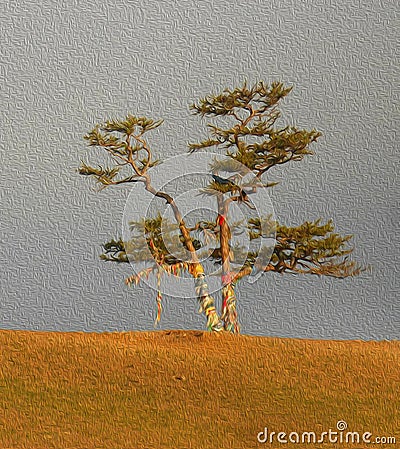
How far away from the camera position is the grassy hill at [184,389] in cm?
1042

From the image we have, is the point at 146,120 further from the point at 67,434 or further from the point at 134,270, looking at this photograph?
the point at 67,434

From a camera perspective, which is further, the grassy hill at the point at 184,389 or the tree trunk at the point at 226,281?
the tree trunk at the point at 226,281

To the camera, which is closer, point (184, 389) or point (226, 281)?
point (184, 389)

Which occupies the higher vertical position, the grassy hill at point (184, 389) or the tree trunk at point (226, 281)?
the tree trunk at point (226, 281)

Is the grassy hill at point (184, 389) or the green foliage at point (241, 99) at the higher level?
the green foliage at point (241, 99)

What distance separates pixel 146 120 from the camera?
13.1m

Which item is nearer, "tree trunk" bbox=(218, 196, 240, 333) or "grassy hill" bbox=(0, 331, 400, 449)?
"grassy hill" bbox=(0, 331, 400, 449)

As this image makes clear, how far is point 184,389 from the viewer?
11625 mm

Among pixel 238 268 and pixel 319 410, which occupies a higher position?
pixel 238 268

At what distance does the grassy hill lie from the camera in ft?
34.2

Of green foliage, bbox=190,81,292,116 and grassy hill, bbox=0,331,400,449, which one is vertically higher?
green foliage, bbox=190,81,292,116

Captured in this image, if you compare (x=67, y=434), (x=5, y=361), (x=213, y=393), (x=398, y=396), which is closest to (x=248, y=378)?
(x=213, y=393)

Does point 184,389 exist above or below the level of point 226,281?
below

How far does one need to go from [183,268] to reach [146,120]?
256cm
